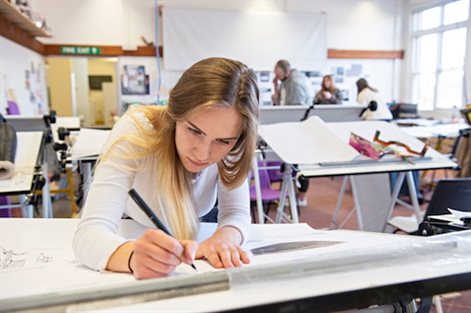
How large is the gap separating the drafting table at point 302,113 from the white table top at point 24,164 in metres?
1.43

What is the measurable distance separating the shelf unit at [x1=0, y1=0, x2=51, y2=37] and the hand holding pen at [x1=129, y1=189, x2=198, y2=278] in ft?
11.1

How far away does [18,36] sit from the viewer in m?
4.40

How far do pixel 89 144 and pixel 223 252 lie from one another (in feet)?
4.85

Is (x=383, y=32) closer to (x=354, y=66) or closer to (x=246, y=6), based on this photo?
(x=354, y=66)

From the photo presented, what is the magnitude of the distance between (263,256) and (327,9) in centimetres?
715

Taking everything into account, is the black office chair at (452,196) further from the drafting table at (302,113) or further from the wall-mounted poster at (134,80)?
the wall-mounted poster at (134,80)

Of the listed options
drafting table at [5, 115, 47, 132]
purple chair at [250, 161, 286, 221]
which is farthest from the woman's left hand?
drafting table at [5, 115, 47, 132]

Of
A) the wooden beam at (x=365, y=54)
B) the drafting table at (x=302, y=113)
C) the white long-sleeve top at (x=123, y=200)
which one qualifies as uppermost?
the wooden beam at (x=365, y=54)

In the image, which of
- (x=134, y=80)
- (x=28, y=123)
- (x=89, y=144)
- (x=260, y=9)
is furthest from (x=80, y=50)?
(x=89, y=144)

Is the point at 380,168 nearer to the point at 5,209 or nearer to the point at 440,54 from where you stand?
the point at 5,209

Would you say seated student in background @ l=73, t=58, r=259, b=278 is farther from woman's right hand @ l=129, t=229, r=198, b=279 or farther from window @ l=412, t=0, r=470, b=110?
window @ l=412, t=0, r=470, b=110

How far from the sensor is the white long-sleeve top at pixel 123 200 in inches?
28.6

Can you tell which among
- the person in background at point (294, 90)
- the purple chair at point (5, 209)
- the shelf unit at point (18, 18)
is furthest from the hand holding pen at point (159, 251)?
the shelf unit at point (18, 18)

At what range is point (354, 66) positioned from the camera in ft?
24.0
